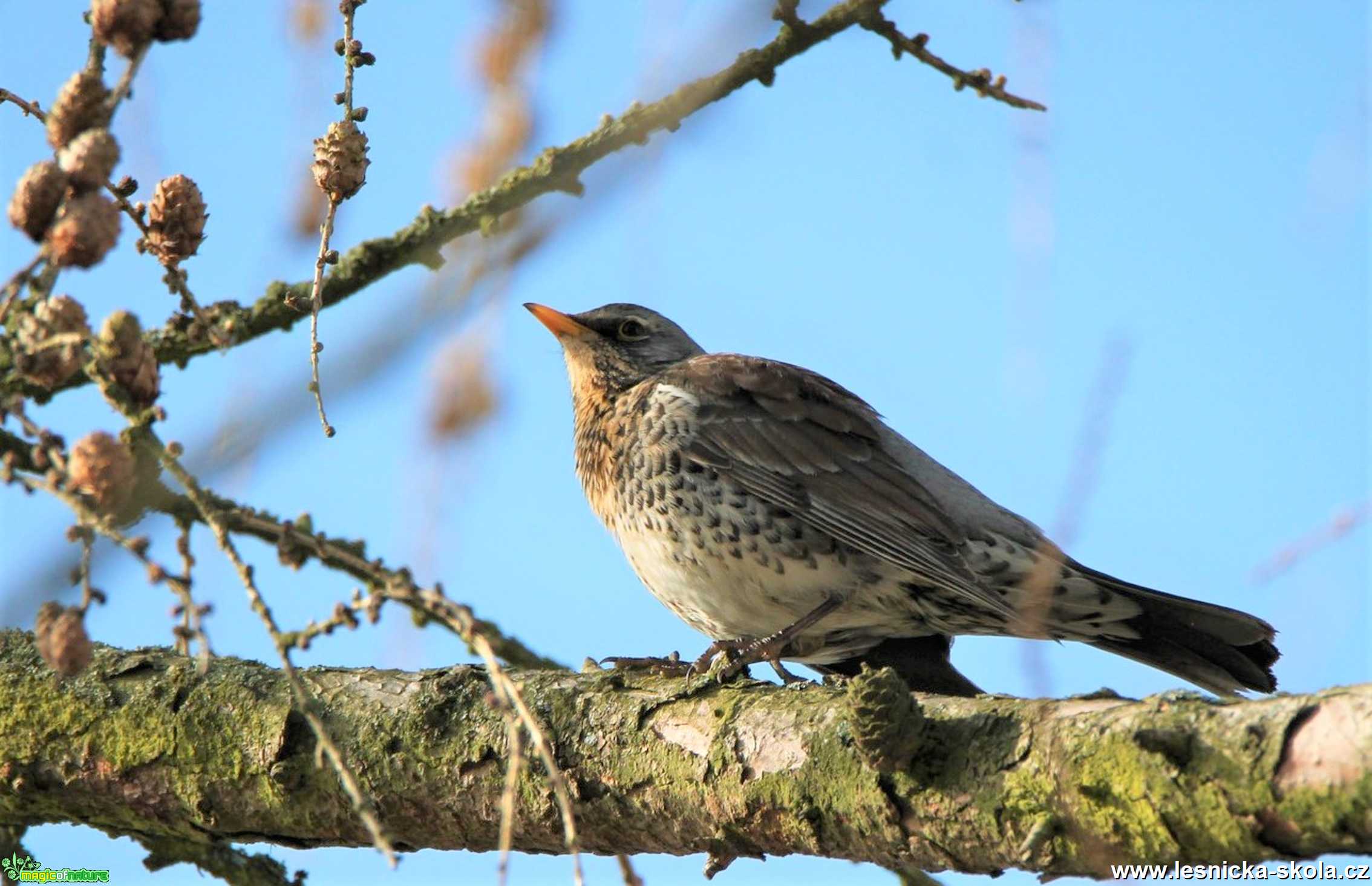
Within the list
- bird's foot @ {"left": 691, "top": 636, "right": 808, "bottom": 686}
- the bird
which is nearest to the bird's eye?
the bird

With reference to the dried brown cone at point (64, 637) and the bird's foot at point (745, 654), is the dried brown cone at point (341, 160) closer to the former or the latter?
the dried brown cone at point (64, 637)

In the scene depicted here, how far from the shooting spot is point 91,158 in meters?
1.75

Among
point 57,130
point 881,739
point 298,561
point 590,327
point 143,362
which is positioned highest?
point 590,327

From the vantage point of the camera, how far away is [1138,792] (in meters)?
2.65

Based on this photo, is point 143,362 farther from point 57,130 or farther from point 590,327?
point 590,327

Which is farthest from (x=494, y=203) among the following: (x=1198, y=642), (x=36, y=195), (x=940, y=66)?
(x=1198, y=642)

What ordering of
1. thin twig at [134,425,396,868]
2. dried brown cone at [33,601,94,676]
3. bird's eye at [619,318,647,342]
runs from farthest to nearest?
bird's eye at [619,318,647,342] → dried brown cone at [33,601,94,676] → thin twig at [134,425,396,868]

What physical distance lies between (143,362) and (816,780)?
184cm

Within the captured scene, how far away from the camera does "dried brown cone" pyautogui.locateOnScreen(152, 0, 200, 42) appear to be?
189 centimetres

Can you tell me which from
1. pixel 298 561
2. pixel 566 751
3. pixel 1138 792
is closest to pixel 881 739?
pixel 1138 792

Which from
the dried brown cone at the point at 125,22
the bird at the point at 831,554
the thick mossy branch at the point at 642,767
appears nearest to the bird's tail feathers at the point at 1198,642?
the bird at the point at 831,554

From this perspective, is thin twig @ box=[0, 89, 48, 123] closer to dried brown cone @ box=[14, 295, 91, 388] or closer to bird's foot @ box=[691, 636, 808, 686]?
dried brown cone @ box=[14, 295, 91, 388]

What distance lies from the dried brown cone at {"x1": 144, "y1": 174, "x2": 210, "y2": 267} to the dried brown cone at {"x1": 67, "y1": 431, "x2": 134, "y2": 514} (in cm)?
48

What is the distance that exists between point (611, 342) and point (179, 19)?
13.4ft
